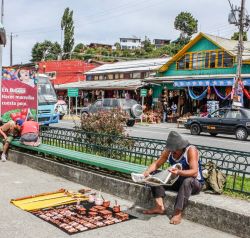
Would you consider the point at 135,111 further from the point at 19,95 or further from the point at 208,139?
the point at 19,95

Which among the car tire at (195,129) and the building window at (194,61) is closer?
the car tire at (195,129)

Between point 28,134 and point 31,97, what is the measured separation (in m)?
2.80

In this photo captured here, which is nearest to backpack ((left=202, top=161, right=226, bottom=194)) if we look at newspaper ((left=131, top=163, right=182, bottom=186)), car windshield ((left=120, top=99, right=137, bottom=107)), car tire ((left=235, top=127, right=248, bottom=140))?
newspaper ((left=131, top=163, right=182, bottom=186))

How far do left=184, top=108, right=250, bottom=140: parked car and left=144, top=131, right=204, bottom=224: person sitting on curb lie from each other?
44.7 feet

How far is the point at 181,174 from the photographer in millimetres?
5090

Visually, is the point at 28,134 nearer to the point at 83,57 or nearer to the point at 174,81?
the point at 174,81

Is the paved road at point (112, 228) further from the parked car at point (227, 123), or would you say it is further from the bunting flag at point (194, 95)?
the bunting flag at point (194, 95)

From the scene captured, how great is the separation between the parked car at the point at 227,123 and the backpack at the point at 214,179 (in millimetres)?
13267

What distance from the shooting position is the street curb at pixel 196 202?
4.70 meters

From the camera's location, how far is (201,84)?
28.7 meters

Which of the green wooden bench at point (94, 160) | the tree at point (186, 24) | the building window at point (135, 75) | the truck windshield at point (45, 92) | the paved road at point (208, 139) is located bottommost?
the paved road at point (208, 139)

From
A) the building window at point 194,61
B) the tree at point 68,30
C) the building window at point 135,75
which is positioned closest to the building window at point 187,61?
the building window at point 194,61

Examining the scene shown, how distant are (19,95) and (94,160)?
542cm

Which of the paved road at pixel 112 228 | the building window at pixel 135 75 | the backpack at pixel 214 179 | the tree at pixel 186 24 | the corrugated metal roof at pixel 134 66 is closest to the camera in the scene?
the paved road at pixel 112 228
